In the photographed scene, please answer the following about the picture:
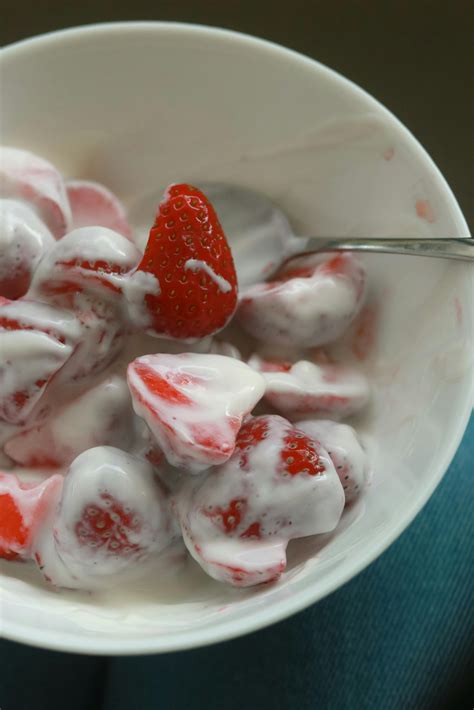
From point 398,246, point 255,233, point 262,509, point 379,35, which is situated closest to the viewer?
point 262,509

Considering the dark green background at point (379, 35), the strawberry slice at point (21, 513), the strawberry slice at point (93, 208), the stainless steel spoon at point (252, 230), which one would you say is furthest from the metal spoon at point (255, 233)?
the dark green background at point (379, 35)

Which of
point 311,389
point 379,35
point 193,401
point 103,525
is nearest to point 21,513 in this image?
point 103,525

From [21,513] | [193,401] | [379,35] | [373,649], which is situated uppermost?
[379,35]

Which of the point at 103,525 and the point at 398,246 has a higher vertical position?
the point at 398,246

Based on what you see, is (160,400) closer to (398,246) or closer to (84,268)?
(84,268)

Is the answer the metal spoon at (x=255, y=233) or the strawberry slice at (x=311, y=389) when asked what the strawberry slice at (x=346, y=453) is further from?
the metal spoon at (x=255, y=233)

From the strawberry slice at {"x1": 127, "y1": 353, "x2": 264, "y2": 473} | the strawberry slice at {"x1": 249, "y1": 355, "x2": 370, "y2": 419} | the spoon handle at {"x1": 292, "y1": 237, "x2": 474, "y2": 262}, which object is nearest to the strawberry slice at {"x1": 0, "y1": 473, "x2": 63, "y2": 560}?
the strawberry slice at {"x1": 127, "y1": 353, "x2": 264, "y2": 473}
